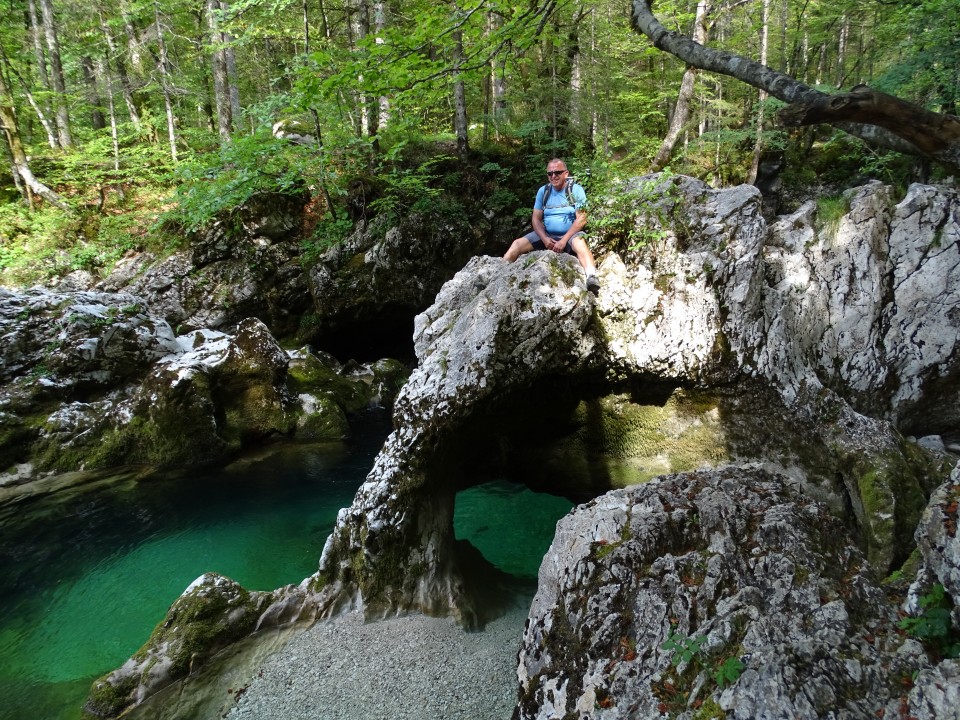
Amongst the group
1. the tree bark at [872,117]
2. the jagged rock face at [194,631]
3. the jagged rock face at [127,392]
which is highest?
the tree bark at [872,117]

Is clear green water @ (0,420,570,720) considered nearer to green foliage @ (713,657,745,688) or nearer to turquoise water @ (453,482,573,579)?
turquoise water @ (453,482,573,579)

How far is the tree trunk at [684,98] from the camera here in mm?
13562

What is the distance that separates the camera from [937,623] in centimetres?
269

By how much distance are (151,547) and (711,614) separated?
9043 mm

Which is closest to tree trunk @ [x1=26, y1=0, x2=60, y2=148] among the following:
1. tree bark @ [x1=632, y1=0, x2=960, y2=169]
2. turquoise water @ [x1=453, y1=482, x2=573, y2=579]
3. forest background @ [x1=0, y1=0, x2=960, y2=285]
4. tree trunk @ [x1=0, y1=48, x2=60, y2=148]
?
tree trunk @ [x1=0, y1=48, x2=60, y2=148]

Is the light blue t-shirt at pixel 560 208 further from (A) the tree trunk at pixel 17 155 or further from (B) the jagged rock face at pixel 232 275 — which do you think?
(A) the tree trunk at pixel 17 155

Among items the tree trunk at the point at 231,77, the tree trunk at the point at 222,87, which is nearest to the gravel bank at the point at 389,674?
the tree trunk at the point at 222,87

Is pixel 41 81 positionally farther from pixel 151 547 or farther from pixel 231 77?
pixel 151 547

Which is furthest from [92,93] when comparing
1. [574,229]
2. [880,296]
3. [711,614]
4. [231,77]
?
[711,614]

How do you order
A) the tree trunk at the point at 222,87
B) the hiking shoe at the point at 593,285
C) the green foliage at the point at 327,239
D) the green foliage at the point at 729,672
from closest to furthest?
the green foliage at the point at 729,672, the hiking shoe at the point at 593,285, the green foliage at the point at 327,239, the tree trunk at the point at 222,87

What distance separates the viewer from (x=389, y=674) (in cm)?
506

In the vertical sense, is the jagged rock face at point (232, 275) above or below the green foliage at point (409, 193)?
below

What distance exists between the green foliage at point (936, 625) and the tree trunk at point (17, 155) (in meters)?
22.8

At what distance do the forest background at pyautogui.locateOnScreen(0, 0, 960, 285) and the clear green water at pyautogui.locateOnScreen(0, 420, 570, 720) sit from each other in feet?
25.1
